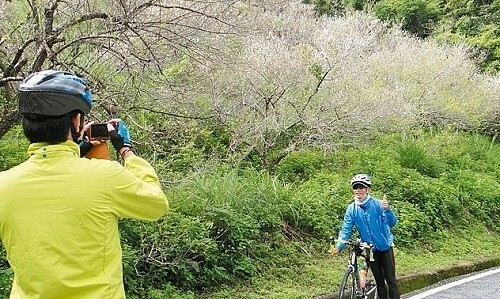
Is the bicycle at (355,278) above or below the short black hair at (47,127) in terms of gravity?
below

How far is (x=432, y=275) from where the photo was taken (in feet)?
32.8

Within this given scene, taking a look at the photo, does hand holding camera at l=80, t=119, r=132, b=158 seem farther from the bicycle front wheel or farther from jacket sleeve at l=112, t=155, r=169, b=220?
the bicycle front wheel

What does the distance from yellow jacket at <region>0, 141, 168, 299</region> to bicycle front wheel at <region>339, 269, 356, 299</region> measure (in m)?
5.03

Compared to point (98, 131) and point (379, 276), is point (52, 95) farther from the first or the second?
point (379, 276)

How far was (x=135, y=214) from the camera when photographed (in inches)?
90.7

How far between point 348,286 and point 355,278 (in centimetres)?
22

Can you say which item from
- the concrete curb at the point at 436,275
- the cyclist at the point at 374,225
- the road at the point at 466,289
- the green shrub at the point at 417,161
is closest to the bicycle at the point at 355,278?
the cyclist at the point at 374,225

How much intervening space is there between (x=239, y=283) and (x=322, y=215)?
11.6 ft

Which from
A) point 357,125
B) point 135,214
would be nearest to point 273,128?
point 357,125

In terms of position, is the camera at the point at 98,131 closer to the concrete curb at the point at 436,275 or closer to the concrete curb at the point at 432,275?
the concrete curb at the point at 432,275

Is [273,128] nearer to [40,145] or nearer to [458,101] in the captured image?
[40,145]

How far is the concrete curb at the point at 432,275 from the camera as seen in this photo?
9189 mm

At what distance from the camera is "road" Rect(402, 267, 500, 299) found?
864cm

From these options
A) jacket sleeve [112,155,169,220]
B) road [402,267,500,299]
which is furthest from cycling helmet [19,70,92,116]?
road [402,267,500,299]
